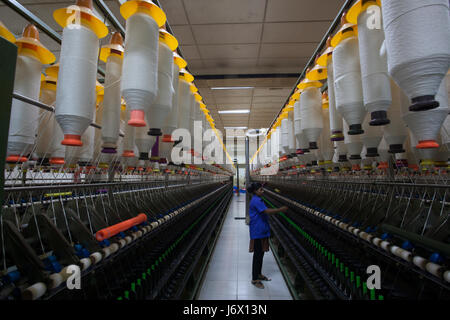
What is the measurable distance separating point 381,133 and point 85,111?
5.48 feet

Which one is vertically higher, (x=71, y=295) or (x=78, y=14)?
(x=78, y=14)

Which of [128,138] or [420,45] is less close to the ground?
[420,45]

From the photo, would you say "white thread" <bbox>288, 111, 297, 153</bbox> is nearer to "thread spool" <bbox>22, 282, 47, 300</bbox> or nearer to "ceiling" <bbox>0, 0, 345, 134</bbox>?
"ceiling" <bbox>0, 0, 345, 134</bbox>

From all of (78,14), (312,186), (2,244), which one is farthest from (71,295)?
(312,186)

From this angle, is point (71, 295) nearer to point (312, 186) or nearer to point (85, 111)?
point (85, 111)

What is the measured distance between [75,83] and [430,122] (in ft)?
4.66

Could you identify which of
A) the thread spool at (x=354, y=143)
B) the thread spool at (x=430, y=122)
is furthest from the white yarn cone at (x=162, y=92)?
the thread spool at (x=354, y=143)

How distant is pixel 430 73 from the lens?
71 cm

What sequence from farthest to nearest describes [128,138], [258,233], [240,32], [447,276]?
1. [240,32]
2. [258,233]
3. [128,138]
4. [447,276]

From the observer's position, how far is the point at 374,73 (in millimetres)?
977

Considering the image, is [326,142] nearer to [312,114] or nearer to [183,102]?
[312,114]

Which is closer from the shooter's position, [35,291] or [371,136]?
[35,291]

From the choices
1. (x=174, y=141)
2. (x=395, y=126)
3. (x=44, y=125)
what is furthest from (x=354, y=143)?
(x=44, y=125)

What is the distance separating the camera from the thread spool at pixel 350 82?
1144 millimetres
